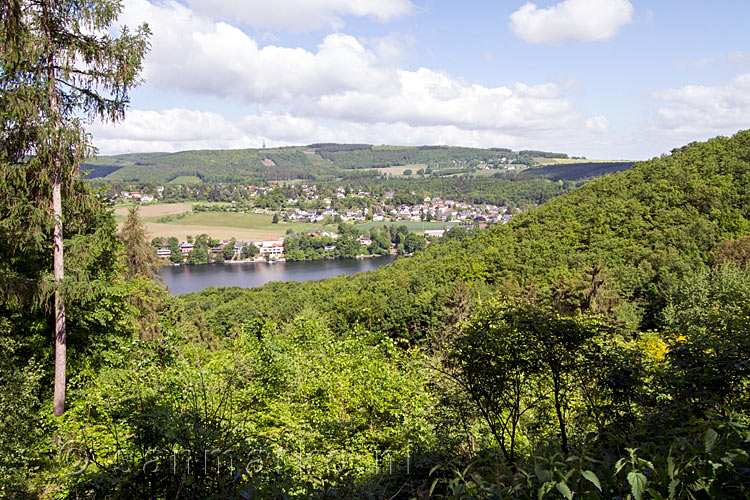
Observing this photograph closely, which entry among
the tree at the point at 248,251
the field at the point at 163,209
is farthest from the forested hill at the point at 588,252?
the field at the point at 163,209

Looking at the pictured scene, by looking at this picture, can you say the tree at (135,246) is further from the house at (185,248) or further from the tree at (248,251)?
the tree at (248,251)

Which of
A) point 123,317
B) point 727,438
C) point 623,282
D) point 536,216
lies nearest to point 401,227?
point 536,216

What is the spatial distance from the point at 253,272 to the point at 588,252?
56.1m

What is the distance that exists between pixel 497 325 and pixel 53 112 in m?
6.66

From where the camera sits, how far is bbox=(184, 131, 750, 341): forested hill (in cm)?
2933

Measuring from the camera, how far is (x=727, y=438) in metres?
1.86

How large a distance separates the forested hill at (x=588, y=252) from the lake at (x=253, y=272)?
15947 millimetres

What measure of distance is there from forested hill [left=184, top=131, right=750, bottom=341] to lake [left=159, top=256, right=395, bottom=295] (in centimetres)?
1595

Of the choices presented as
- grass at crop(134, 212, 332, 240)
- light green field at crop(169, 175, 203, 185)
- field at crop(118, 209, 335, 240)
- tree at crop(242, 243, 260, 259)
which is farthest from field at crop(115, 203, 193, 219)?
light green field at crop(169, 175, 203, 185)

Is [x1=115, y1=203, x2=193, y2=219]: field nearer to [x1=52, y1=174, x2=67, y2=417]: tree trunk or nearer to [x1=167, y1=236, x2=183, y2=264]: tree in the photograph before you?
[x1=167, y1=236, x2=183, y2=264]: tree

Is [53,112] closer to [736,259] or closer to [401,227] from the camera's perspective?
[736,259]

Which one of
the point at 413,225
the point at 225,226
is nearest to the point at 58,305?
the point at 225,226

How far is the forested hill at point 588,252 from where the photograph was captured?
29328 millimetres

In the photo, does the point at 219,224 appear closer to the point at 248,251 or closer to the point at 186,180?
the point at 248,251
